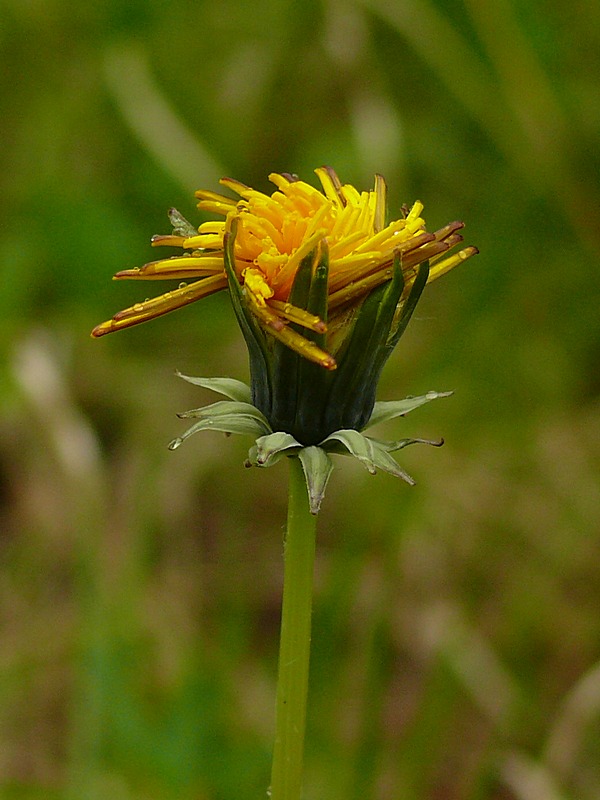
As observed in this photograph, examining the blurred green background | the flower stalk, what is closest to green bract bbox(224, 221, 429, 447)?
the flower stalk

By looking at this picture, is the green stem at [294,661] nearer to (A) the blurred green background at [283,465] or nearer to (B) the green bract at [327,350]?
(B) the green bract at [327,350]

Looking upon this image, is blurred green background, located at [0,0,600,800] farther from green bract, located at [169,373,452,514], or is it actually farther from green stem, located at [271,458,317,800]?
green bract, located at [169,373,452,514]

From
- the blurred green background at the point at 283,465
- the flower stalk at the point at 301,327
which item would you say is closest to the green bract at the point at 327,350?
the flower stalk at the point at 301,327

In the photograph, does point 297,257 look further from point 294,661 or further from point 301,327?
point 294,661

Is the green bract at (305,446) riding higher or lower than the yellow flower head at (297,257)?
lower

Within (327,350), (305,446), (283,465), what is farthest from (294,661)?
(283,465)
